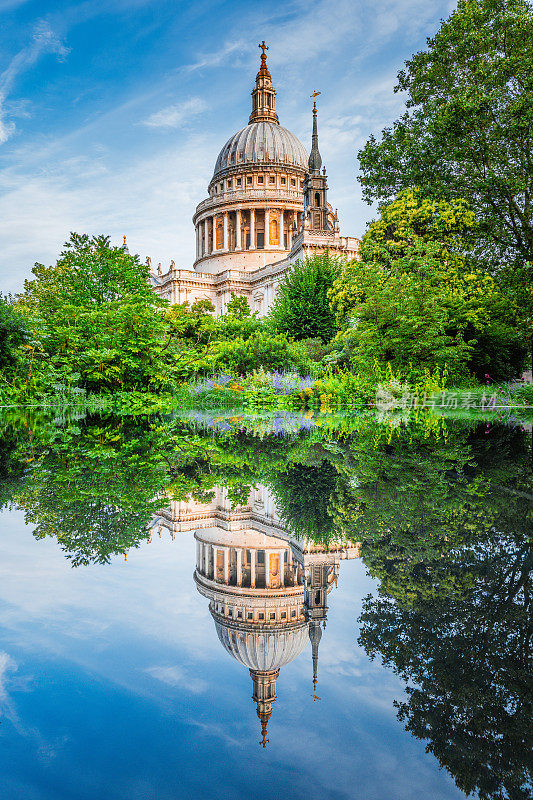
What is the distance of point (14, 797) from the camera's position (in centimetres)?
58

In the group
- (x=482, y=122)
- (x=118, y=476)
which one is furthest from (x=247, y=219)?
(x=118, y=476)

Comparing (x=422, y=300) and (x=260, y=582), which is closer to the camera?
(x=260, y=582)

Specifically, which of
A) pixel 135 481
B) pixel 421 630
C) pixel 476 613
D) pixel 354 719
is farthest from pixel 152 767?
pixel 135 481

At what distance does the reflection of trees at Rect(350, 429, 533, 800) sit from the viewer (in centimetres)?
70

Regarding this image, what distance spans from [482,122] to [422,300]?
251 inches

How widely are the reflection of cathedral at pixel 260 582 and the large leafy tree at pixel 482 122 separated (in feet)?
51.0

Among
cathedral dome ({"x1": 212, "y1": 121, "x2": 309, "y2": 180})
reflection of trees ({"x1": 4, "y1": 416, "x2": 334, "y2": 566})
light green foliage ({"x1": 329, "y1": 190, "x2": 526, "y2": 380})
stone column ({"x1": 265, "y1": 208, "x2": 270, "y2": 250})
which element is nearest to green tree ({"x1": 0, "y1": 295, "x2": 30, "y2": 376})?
reflection of trees ({"x1": 4, "y1": 416, "x2": 334, "y2": 566})

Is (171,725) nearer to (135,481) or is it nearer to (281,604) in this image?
(281,604)

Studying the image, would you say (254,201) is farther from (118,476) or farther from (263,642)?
(263,642)

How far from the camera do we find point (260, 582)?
4.65ft

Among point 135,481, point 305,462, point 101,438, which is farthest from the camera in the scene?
point 101,438

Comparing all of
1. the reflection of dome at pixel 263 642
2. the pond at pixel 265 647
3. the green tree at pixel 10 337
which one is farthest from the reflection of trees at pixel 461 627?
the green tree at pixel 10 337

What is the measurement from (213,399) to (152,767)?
12.0 m

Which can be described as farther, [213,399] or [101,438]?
[213,399]
